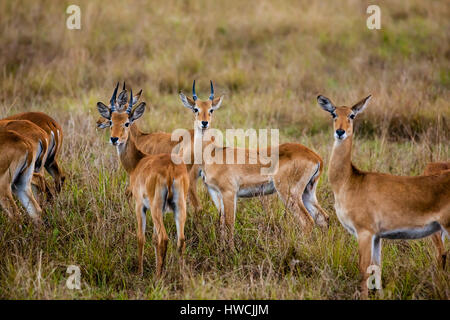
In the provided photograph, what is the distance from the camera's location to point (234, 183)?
265 inches

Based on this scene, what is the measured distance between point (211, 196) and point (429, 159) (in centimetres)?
279

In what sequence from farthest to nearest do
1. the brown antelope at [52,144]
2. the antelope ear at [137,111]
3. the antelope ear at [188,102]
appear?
the antelope ear at [188,102] < the brown antelope at [52,144] < the antelope ear at [137,111]

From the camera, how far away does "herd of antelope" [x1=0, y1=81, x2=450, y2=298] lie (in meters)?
4.81

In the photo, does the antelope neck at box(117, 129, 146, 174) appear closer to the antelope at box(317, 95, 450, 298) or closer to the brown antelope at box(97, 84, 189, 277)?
the brown antelope at box(97, 84, 189, 277)

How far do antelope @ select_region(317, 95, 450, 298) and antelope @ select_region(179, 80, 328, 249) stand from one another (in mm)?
1294

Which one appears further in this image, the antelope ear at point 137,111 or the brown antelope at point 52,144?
the brown antelope at point 52,144

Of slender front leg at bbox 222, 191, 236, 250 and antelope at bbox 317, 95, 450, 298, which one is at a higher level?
antelope at bbox 317, 95, 450, 298

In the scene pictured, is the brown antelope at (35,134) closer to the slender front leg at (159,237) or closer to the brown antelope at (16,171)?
the brown antelope at (16,171)

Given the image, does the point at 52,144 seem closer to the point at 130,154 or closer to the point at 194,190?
the point at 130,154

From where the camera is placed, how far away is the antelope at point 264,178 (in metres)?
6.53

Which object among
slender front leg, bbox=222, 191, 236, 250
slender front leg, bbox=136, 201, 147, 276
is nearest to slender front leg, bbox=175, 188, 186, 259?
slender front leg, bbox=136, 201, 147, 276

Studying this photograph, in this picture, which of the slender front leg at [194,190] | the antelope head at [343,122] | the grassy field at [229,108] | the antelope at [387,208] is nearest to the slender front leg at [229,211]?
the grassy field at [229,108]

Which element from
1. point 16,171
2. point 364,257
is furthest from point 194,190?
point 364,257

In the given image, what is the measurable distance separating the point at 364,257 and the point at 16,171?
310cm
